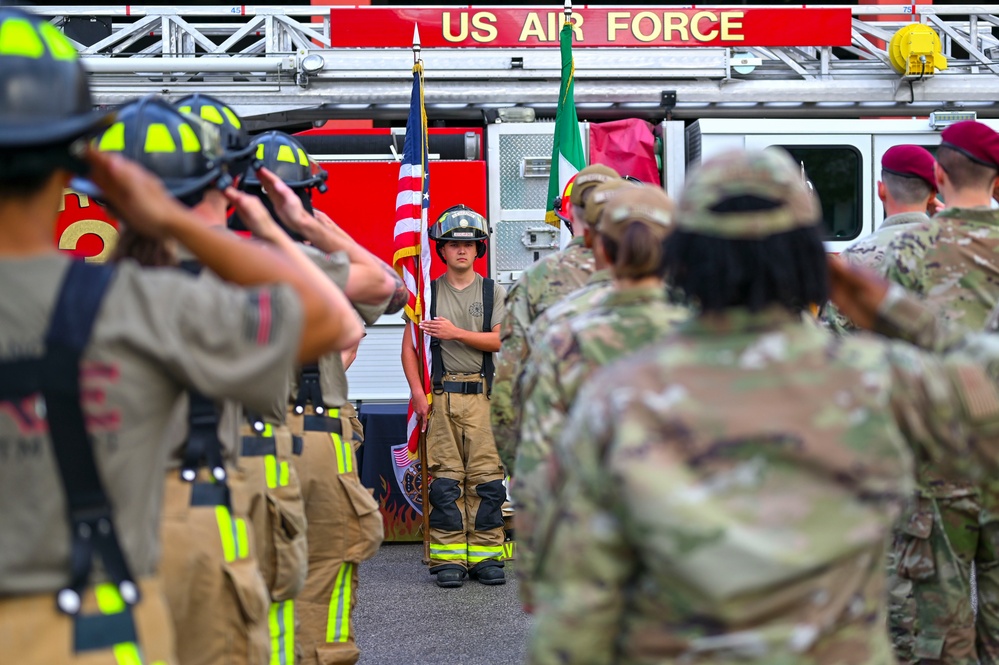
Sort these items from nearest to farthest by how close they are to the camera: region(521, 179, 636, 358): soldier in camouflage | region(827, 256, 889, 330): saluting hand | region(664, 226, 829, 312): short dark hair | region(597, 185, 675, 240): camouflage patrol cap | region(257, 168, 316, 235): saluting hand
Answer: region(664, 226, 829, 312): short dark hair → region(827, 256, 889, 330): saluting hand → region(597, 185, 675, 240): camouflage patrol cap → region(257, 168, 316, 235): saluting hand → region(521, 179, 636, 358): soldier in camouflage

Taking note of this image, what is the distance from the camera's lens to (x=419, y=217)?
7.21 metres

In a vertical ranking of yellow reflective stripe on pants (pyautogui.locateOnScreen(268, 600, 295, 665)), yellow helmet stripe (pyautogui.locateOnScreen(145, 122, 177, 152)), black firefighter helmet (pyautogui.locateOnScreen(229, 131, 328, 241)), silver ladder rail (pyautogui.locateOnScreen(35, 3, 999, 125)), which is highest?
silver ladder rail (pyautogui.locateOnScreen(35, 3, 999, 125))

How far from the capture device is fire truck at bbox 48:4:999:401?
8477mm

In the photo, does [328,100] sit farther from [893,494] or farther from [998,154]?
[893,494]

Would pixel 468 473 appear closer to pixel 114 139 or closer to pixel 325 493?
pixel 325 493

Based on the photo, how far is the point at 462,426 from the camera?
7039mm

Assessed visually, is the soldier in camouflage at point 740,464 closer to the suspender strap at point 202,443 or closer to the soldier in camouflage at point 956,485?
the suspender strap at point 202,443

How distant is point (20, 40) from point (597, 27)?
7.56 metres

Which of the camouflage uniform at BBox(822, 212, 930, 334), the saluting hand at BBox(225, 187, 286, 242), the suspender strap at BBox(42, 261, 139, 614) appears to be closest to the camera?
the suspender strap at BBox(42, 261, 139, 614)

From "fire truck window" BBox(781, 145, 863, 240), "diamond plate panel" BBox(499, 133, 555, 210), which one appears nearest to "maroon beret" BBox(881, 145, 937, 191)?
"fire truck window" BBox(781, 145, 863, 240)

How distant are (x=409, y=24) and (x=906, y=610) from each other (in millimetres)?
6035

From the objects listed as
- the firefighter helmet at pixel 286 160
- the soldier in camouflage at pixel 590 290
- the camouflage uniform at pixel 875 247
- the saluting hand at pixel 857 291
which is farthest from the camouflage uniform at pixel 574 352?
the camouflage uniform at pixel 875 247

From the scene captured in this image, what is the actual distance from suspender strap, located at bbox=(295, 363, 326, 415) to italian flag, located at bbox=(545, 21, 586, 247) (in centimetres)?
309

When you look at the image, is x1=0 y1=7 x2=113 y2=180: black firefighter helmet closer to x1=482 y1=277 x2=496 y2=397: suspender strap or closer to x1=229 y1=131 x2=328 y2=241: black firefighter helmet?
x1=229 y1=131 x2=328 y2=241: black firefighter helmet
